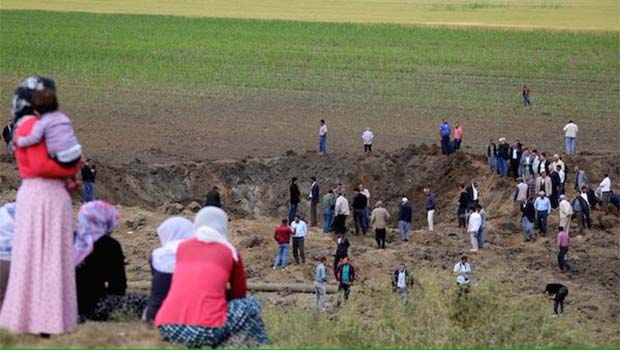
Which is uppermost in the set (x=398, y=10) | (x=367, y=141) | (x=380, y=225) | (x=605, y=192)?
(x=398, y=10)

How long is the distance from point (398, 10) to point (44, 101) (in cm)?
7997

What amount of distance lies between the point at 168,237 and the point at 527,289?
16093mm

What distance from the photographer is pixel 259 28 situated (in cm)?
7800

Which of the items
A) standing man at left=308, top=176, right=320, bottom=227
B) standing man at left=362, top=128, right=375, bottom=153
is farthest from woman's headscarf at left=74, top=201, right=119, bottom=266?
standing man at left=362, top=128, right=375, bottom=153

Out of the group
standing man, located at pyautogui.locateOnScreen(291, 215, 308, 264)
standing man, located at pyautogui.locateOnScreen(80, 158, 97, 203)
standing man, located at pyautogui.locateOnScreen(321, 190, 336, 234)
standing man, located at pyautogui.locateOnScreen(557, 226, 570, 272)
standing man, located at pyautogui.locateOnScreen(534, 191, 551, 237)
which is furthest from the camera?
standing man, located at pyautogui.locateOnScreen(321, 190, 336, 234)

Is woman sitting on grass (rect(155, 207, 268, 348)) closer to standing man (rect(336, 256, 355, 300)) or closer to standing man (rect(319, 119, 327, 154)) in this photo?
standing man (rect(336, 256, 355, 300))

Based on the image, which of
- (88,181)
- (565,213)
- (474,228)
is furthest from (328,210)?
(88,181)

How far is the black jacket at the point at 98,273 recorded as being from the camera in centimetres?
1280

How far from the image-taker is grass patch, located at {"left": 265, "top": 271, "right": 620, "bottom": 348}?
1472 centimetres

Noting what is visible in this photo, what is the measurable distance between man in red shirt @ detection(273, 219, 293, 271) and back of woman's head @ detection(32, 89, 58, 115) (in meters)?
16.2

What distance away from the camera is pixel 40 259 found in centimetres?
1150

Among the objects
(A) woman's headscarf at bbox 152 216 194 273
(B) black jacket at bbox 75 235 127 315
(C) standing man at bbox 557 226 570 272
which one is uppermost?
(A) woman's headscarf at bbox 152 216 194 273

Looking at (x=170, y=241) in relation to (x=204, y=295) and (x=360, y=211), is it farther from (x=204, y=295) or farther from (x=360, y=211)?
(x=360, y=211)

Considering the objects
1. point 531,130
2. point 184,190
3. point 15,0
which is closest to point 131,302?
point 184,190
